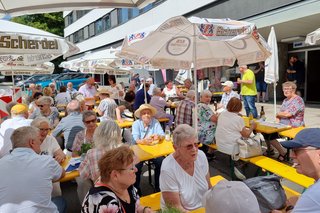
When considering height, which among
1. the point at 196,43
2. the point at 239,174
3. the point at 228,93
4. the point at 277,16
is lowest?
the point at 239,174

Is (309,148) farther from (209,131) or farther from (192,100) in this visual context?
(192,100)

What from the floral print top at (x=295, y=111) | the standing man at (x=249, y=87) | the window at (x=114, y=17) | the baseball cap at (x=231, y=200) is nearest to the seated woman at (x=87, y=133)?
the baseball cap at (x=231, y=200)

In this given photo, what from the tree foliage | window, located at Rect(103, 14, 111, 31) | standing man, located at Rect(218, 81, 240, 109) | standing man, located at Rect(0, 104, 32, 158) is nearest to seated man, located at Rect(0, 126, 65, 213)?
standing man, located at Rect(0, 104, 32, 158)

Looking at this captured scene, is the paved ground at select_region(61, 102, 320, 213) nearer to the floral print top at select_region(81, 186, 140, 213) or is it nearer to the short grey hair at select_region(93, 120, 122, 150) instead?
the short grey hair at select_region(93, 120, 122, 150)

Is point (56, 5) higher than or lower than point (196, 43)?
higher

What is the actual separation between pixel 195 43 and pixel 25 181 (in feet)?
9.80

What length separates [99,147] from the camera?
3.06 m

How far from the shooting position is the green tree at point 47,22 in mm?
36688

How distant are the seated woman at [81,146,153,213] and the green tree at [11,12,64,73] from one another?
36.5m

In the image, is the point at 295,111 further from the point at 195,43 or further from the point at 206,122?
the point at 195,43

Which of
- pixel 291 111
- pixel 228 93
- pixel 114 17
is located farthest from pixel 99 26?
pixel 291 111

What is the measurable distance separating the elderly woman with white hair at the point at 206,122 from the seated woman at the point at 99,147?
2577mm

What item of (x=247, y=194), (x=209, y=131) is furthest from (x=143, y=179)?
(x=247, y=194)

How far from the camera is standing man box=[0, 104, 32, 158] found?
159 inches
